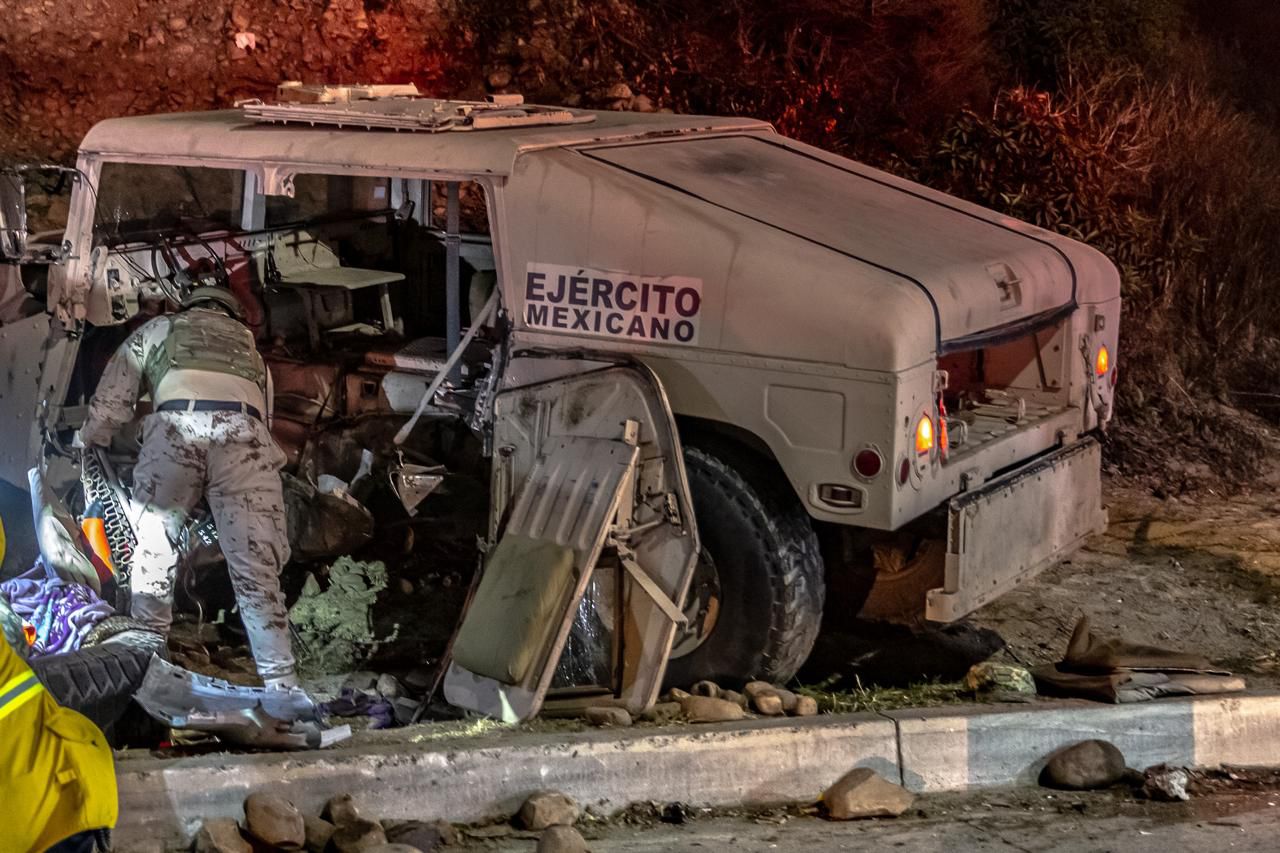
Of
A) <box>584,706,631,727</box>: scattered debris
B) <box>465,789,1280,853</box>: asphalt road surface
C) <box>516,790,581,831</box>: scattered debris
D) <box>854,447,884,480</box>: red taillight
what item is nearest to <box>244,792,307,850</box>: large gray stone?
<box>465,789,1280,853</box>: asphalt road surface

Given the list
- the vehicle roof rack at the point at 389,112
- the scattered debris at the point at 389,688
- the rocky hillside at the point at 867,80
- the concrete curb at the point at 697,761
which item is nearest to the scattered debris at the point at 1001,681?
the concrete curb at the point at 697,761

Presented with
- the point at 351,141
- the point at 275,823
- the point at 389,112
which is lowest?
the point at 275,823

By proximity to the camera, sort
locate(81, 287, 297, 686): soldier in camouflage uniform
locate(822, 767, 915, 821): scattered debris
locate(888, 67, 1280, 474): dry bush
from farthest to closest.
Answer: locate(888, 67, 1280, 474): dry bush → locate(81, 287, 297, 686): soldier in camouflage uniform → locate(822, 767, 915, 821): scattered debris

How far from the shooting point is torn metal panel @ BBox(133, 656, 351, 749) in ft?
14.1

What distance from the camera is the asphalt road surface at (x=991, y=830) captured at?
408 cm

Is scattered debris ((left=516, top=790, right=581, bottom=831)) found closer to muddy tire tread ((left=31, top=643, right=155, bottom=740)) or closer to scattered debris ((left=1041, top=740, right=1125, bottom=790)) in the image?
muddy tire tread ((left=31, top=643, right=155, bottom=740))

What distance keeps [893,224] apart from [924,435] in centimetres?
102

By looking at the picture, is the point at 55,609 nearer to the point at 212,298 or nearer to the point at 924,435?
the point at 212,298

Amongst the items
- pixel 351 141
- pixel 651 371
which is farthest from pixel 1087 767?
pixel 351 141

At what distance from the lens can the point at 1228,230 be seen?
9680 mm

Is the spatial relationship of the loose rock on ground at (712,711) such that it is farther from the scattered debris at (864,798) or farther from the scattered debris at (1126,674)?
the scattered debris at (1126,674)

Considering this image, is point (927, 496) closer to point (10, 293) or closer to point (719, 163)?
point (719, 163)

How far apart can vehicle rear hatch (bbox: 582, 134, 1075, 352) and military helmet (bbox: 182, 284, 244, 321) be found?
129 centimetres

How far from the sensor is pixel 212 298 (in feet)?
17.2
